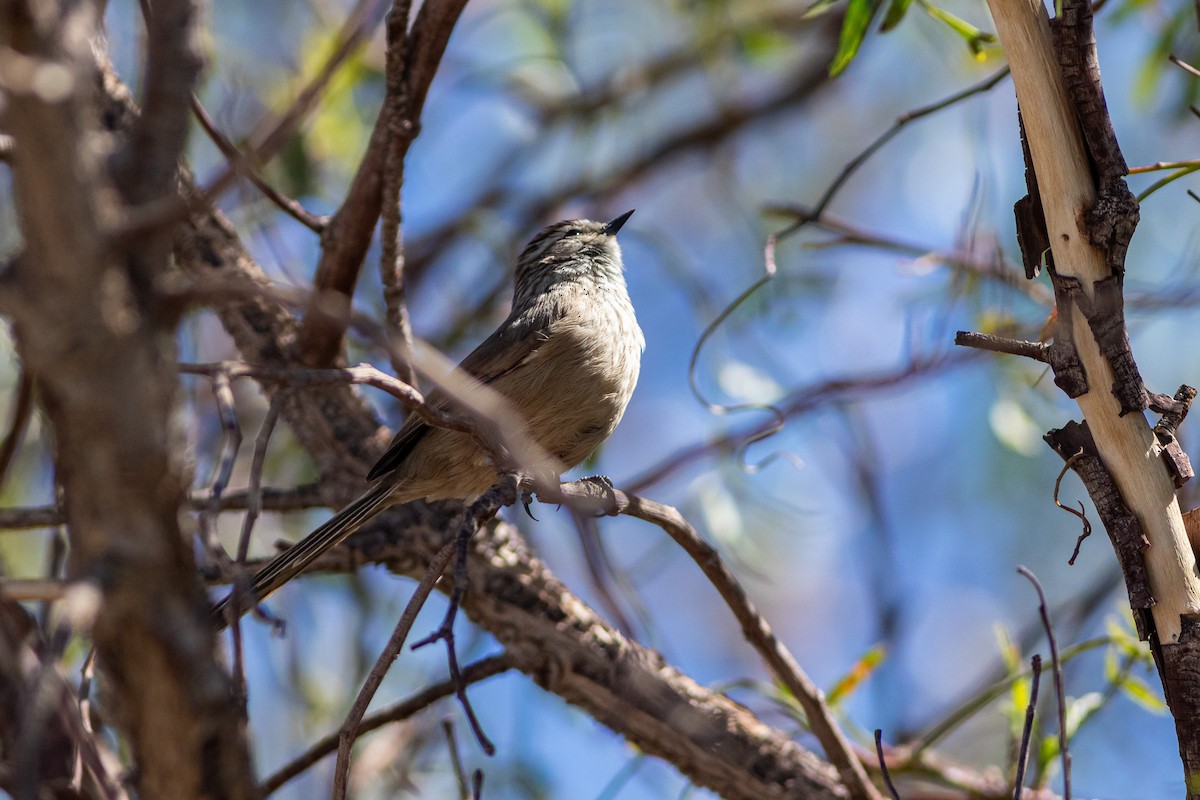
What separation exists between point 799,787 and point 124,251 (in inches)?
109

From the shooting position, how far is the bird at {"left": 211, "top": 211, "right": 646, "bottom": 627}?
3.57 metres

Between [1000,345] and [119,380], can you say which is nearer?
[119,380]

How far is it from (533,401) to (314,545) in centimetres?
101

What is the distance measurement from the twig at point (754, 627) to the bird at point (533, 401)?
2.28ft

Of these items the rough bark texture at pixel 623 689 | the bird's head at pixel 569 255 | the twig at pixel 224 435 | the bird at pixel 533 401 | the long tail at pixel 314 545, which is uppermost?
the bird's head at pixel 569 255

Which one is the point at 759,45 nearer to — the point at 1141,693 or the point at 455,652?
the point at 1141,693

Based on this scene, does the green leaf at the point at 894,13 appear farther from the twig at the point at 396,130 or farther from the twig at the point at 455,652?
the twig at the point at 455,652

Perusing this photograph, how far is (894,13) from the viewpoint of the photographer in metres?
2.95

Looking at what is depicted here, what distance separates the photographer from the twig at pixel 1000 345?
79.0 inches

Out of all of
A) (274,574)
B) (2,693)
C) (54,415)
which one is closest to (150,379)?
(54,415)

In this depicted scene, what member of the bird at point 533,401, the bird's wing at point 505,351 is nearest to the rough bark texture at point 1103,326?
the bird at point 533,401

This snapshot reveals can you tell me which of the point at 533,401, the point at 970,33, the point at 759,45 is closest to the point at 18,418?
the point at 533,401

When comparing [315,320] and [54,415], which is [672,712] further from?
[54,415]

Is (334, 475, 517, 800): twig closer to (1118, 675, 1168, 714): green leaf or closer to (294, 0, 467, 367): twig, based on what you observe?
(294, 0, 467, 367): twig
